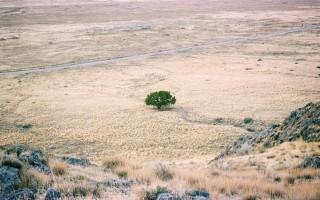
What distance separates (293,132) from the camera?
637 inches

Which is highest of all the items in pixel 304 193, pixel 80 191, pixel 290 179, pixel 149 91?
pixel 80 191

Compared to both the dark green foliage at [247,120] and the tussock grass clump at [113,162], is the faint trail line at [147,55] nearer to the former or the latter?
the dark green foliage at [247,120]

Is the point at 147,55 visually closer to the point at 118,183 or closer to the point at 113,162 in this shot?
the point at 113,162

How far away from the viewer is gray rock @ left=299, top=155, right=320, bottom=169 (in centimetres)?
1126

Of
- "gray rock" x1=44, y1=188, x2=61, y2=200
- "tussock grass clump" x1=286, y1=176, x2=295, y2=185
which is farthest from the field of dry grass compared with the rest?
"gray rock" x1=44, y1=188, x2=61, y2=200

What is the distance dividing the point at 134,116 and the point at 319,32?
84.9 meters

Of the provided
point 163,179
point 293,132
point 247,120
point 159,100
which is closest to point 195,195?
point 163,179

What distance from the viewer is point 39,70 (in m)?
58.6

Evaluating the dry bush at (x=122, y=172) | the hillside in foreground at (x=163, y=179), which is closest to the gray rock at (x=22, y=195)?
the hillside in foreground at (x=163, y=179)

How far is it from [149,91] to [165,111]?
9.34m

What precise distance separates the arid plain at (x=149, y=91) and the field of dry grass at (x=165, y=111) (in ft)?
0.54

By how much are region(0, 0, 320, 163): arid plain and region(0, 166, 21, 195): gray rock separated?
12220 millimetres

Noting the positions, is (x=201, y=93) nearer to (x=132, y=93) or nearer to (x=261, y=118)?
(x=132, y=93)

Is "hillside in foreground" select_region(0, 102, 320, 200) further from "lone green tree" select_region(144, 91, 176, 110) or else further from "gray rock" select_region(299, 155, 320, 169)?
"lone green tree" select_region(144, 91, 176, 110)
